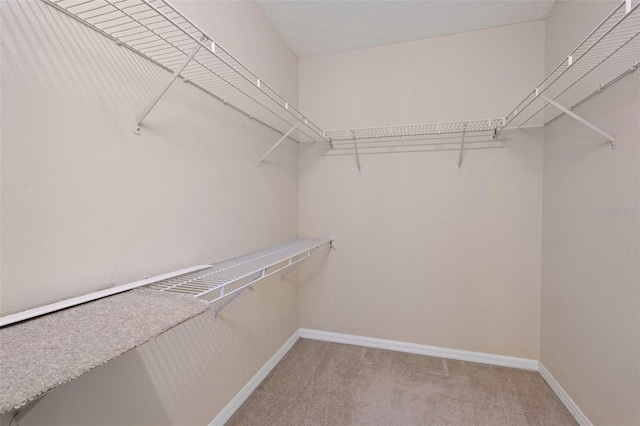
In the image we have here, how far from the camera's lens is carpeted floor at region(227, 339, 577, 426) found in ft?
5.01

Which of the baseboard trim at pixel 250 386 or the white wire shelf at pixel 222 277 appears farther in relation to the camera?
the baseboard trim at pixel 250 386

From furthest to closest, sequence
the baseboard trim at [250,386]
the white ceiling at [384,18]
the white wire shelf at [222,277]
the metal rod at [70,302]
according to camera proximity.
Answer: the white ceiling at [384,18] < the baseboard trim at [250,386] < the white wire shelf at [222,277] < the metal rod at [70,302]

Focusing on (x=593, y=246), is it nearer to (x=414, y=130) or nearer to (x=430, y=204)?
(x=430, y=204)

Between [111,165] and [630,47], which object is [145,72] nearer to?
[111,165]

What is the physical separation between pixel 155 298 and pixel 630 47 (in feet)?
6.73

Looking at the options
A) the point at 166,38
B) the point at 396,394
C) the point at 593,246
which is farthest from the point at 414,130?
the point at 396,394

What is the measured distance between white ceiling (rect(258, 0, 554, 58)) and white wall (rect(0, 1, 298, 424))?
39cm

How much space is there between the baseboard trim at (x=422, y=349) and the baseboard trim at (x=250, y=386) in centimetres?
29

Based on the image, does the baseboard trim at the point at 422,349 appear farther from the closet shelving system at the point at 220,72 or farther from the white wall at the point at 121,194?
the closet shelving system at the point at 220,72

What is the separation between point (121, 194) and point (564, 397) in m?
2.54

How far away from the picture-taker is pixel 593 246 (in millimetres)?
1401

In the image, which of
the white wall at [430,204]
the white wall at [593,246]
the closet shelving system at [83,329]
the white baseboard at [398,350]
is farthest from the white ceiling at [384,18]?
the white baseboard at [398,350]

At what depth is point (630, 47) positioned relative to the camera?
1132 mm

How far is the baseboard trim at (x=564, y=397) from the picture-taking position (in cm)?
146
